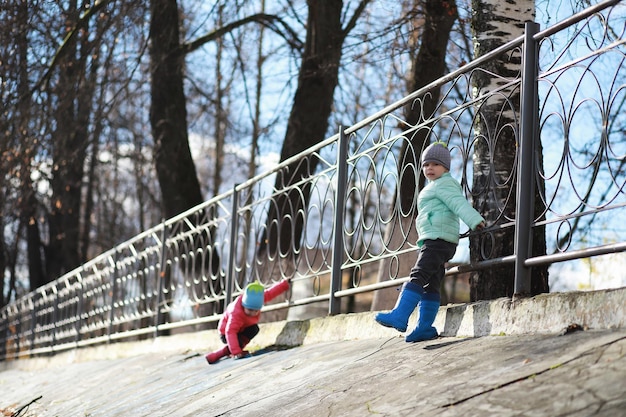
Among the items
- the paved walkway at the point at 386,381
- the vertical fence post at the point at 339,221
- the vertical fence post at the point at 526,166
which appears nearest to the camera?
the paved walkway at the point at 386,381

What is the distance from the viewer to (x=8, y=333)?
22.7m

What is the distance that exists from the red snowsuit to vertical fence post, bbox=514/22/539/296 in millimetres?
3060

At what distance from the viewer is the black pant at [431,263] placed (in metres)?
5.09

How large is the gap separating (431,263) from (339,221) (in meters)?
1.91

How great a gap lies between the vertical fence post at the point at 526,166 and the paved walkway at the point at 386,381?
402 mm

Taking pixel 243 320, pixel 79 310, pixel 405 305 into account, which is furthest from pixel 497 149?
pixel 79 310

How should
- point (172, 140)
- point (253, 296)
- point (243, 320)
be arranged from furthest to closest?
point (172, 140)
point (243, 320)
point (253, 296)

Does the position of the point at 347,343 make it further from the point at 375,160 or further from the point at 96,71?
the point at 96,71

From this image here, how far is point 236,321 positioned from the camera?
7355mm

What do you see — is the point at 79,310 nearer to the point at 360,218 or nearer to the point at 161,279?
the point at 161,279

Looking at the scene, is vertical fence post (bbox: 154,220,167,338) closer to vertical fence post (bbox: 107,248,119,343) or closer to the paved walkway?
vertical fence post (bbox: 107,248,119,343)

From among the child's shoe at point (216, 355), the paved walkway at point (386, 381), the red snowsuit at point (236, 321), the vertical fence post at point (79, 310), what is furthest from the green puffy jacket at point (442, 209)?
the vertical fence post at point (79, 310)

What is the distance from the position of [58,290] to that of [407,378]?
1416cm

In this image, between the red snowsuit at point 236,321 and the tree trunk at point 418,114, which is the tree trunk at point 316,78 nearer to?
the tree trunk at point 418,114
